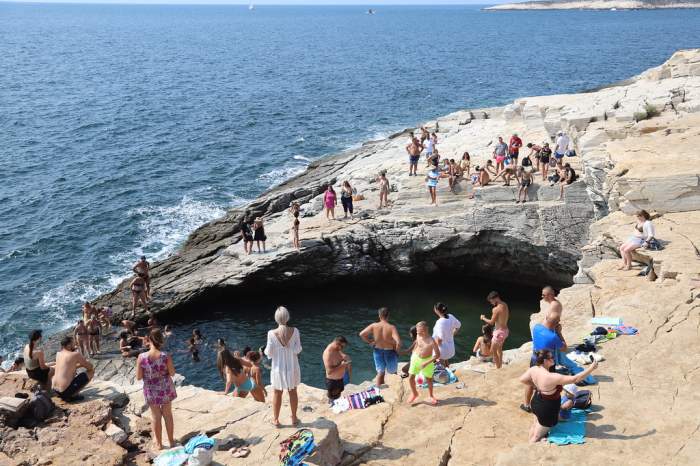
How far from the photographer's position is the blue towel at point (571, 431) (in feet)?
32.7

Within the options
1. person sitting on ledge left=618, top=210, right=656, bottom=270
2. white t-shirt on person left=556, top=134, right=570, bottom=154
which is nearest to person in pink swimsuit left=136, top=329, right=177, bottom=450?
person sitting on ledge left=618, top=210, right=656, bottom=270

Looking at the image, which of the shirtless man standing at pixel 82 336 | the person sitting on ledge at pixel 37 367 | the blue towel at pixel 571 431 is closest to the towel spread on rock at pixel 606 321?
the blue towel at pixel 571 431

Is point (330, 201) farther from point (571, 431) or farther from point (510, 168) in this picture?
point (571, 431)

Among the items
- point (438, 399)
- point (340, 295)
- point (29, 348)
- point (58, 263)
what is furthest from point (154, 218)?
point (438, 399)

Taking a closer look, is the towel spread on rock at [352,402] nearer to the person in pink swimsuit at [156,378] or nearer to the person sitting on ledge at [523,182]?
the person in pink swimsuit at [156,378]

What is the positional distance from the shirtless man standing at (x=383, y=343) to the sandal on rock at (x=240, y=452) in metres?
4.30

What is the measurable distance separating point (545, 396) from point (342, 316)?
16311 millimetres

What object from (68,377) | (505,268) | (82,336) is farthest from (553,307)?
(82,336)

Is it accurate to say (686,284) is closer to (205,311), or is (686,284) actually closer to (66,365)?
(66,365)

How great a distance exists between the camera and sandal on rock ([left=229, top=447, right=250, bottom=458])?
9.91m

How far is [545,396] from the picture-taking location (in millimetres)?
10000

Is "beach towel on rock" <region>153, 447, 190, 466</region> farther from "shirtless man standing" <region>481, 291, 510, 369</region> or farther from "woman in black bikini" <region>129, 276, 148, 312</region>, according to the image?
"woman in black bikini" <region>129, 276, 148, 312</region>

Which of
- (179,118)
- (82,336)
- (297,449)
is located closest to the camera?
(297,449)

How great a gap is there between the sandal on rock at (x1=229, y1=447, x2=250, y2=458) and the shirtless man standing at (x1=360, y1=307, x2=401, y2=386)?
14.1ft
